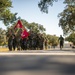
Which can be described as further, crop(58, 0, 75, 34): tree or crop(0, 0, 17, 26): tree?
crop(58, 0, 75, 34): tree

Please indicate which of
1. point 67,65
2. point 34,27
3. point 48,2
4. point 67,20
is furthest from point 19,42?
point 34,27

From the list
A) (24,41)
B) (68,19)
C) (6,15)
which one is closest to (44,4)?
(24,41)

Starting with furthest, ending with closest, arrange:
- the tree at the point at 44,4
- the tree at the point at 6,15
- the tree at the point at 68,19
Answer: the tree at the point at 68,19 → the tree at the point at 6,15 → the tree at the point at 44,4

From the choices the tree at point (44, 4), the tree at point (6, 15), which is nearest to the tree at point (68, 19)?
the tree at point (6, 15)

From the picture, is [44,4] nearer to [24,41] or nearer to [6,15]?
[24,41]

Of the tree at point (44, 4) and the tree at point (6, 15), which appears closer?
the tree at point (44, 4)

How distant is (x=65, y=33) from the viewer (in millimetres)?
80938

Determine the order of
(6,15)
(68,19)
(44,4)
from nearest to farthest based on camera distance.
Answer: (44,4), (6,15), (68,19)

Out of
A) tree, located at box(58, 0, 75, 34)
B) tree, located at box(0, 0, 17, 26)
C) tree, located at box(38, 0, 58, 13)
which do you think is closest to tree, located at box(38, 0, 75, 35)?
tree, located at box(58, 0, 75, 34)

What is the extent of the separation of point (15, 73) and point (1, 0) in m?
42.0

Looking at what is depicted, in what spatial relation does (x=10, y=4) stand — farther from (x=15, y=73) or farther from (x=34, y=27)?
(x=34, y=27)

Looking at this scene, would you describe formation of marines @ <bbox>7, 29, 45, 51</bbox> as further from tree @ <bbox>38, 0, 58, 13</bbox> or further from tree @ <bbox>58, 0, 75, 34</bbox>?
tree @ <bbox>58, 0, 75, 34</bbox>

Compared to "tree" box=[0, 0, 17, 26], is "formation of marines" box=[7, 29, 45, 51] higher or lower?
lower

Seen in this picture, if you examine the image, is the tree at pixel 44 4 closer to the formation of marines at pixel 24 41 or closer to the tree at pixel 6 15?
the formation of marines at pixel 24 41
